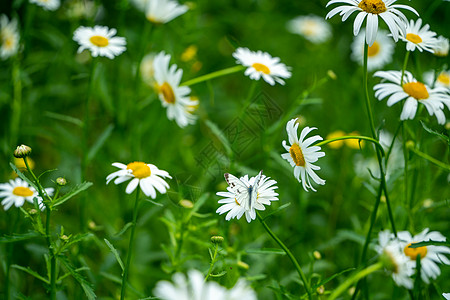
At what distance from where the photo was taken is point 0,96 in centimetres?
215

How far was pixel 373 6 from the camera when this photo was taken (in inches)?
48.8

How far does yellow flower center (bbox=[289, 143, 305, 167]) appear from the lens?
118 centimetres

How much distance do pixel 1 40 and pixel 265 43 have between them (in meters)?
1.64

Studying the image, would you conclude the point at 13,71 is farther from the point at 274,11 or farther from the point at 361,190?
the point at 274,11

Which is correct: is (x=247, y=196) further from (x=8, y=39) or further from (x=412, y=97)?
(x=8, y=39)

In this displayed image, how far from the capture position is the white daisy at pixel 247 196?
1117mm

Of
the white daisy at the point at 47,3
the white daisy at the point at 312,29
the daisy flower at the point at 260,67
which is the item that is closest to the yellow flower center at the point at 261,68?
the daisy flower at the point at 260,67

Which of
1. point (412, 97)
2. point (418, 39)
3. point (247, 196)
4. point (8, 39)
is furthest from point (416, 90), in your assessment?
point (8, 39)

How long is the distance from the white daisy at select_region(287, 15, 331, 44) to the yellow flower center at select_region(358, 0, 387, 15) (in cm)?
173

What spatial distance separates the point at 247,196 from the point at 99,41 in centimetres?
92

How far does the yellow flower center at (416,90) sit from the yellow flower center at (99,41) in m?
1.05

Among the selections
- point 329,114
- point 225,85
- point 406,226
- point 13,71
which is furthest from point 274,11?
point 406,226

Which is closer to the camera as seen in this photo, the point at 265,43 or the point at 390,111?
the point at 390,111

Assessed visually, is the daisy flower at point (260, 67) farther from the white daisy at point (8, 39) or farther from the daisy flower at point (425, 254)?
the white daisy at point (8, 39)
